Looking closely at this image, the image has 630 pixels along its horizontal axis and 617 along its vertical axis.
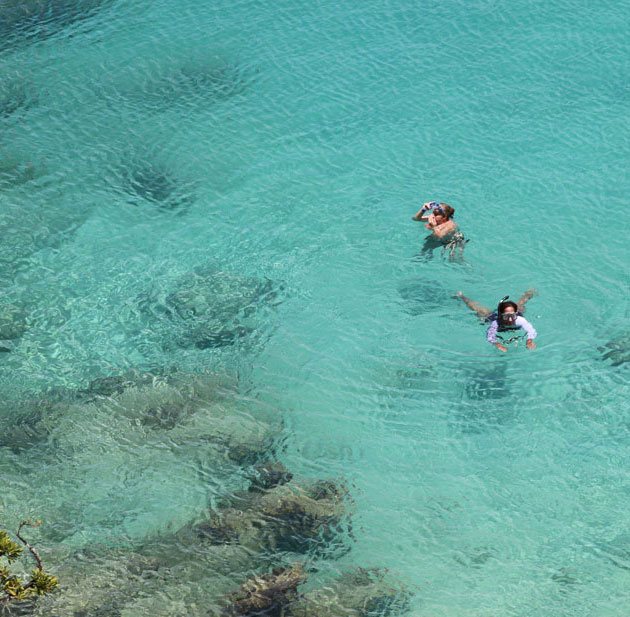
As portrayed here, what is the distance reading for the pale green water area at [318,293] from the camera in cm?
1407

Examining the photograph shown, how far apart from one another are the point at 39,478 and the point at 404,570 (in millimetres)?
6396

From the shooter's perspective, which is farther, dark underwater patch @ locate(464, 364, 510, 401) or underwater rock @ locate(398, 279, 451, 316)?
underwater rock @ locate(398, 279, 451, 316)

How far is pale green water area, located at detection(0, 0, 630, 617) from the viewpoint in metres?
14.1


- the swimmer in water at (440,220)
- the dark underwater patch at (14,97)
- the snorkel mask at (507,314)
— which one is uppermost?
the dark underwater patch at (14,97)

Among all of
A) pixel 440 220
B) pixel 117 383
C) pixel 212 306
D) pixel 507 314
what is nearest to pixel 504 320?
pixel 507 314

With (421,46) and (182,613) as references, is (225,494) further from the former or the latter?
(421,46)

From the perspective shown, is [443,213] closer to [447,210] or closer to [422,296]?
[447,210]

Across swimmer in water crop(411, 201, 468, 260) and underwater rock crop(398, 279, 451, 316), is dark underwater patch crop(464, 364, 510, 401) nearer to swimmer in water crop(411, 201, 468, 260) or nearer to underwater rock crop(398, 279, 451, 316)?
underwater rock crop(398, 279, 451, 316)

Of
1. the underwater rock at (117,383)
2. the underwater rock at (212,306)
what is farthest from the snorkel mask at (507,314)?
the underwater rock at (117,383)

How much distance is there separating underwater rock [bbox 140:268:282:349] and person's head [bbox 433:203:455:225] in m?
3.79

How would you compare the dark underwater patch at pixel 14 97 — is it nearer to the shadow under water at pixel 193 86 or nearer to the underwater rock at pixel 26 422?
the shadow under water at pixel 193 86

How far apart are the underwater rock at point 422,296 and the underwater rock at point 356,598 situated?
613 cm

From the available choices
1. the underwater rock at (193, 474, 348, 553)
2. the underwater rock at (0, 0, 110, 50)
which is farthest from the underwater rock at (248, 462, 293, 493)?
the underwater rock at (0, 0, 110, 50)

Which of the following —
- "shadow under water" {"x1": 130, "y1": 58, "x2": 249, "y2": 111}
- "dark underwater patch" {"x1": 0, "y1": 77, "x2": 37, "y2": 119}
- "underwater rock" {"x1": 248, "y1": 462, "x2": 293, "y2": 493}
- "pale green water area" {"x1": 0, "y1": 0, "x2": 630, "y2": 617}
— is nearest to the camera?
"pale green water area" {"x1": 0, "y1": 0, "x2": 630, "y2": 617}
